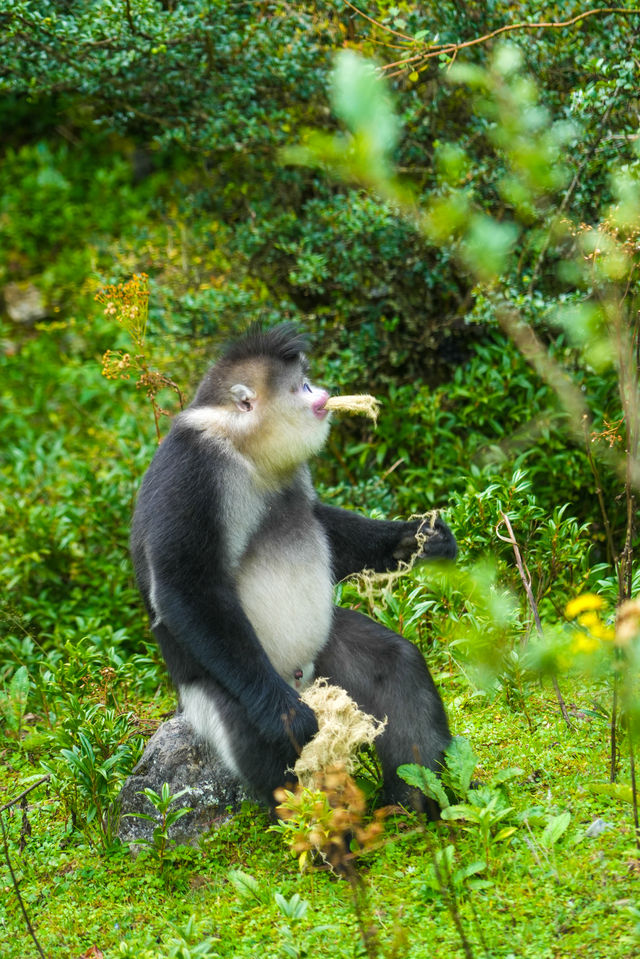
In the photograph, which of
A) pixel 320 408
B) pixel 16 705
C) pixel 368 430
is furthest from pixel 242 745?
pixel 368 430

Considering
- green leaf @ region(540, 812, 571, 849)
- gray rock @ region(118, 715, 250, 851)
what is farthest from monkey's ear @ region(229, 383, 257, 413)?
green leaf @ region(540, 812, 571, 849)

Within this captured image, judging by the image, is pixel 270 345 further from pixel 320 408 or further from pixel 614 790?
pixel 614 790

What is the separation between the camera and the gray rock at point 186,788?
123 inches

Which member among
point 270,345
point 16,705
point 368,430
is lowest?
point 16,705

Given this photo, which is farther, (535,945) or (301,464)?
(301,464)

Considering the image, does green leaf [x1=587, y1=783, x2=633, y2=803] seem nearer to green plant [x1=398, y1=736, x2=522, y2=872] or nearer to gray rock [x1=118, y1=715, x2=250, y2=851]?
green plant [x1=398, y1=736, x2=522, y2=872]

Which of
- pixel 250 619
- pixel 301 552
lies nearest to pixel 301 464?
pixel 301 552

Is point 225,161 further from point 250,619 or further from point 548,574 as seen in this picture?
point 250,619

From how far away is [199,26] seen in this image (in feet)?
16.0

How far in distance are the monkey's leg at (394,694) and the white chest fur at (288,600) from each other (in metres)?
0.09

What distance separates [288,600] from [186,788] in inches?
27.1

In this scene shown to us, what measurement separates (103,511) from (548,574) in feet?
7.95

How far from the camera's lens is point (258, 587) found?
296cm

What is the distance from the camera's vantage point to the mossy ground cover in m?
2.35
